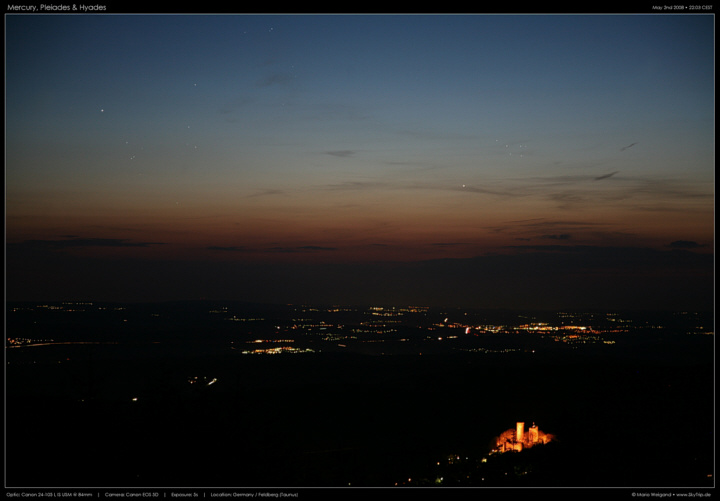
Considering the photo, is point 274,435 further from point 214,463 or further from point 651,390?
point 651,390

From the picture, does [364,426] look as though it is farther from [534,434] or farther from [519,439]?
[534,434]

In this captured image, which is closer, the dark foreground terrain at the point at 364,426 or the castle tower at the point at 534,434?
the dark foreground terrain at the point at 364,426

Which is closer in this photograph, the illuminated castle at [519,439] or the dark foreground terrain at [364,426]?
the dark foreground terrain at [364,426]

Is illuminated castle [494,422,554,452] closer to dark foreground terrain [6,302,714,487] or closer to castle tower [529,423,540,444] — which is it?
castle tower [529,423,540,444]

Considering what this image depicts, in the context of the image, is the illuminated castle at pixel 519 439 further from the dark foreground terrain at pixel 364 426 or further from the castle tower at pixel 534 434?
the dark foreground terrain at pixel 364 426

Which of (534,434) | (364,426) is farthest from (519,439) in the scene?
(364,426)

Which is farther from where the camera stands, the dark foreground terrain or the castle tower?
the castle tower

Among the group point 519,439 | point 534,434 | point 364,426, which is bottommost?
point 364,426

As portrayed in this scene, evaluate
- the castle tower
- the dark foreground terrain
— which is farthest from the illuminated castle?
the dark foreground terrain

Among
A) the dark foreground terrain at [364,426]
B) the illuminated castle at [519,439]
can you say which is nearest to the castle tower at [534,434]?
the illuminated castle at [519,439]
